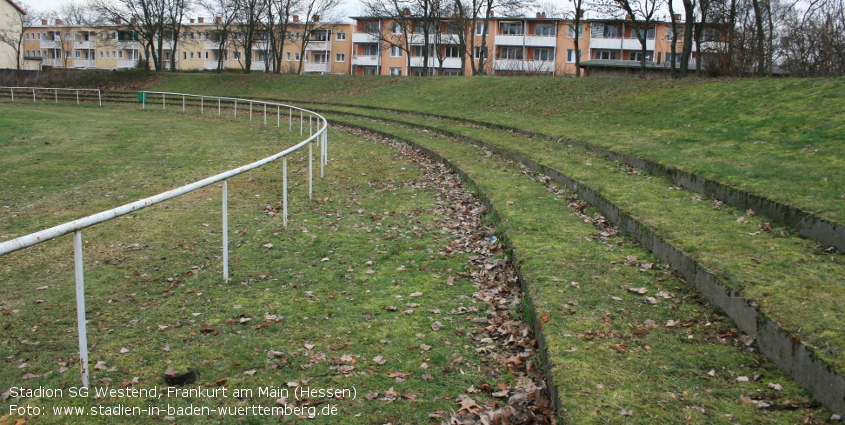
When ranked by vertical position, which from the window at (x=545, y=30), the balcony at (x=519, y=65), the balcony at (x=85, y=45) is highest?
the balcony at (x=85, y=45)

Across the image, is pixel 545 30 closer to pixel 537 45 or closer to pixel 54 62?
pixel 537 45

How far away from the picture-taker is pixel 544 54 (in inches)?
2908

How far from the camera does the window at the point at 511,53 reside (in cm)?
7338

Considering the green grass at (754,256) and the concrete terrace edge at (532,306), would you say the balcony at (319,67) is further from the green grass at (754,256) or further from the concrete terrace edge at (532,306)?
the green grass at (754,256)

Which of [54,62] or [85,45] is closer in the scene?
[85,45]

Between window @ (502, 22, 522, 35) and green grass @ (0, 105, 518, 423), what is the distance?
215ft

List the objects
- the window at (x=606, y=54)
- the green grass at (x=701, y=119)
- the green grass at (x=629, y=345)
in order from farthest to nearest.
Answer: the window at (x=606, y=54) < the green grass at (x=701, y=119) < the green grass at (x=629, y=345)

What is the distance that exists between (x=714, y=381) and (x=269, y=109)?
3358 cm

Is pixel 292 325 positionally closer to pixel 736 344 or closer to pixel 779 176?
pixel 736 344

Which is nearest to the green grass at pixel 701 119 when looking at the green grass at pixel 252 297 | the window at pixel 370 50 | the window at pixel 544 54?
the green grass at pixel 252 297

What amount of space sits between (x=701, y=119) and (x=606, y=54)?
199ft

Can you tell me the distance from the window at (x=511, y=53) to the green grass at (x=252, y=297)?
209 feet

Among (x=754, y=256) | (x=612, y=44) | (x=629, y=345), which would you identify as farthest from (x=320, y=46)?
(x=629, y=345)

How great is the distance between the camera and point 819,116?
12938 mm
